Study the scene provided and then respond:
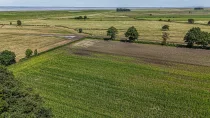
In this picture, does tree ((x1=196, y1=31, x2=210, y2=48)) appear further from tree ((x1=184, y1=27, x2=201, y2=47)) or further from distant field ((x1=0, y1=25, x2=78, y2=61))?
distant field ((x1=0, y1=25, x2=78, y2=61))

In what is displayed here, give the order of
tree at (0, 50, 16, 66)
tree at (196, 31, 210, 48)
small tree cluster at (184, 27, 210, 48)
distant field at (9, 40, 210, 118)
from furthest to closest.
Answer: small tree cluster at (184, 27, 210, 48), tree at (196, 31, 210, 48), tree at (0, 50, 16, 66), distant field at (9, 40, 210, 118)

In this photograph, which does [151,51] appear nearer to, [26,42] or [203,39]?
[203,39]

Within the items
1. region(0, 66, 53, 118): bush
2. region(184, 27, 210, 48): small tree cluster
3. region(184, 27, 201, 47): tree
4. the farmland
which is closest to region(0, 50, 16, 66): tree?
the farmland

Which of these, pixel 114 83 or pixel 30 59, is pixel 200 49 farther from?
pixel 30 59

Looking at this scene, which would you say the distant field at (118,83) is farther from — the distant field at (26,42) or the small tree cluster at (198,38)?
the distant field at (26,42)

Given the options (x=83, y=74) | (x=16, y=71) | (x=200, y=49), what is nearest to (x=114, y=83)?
(x=83, y=74)

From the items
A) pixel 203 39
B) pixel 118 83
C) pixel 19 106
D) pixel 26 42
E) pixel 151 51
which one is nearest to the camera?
pixel 19 106

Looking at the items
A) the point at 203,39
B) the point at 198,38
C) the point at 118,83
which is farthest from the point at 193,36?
the point at 118,83
